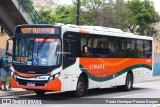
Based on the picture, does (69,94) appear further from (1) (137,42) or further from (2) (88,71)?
(1) (137,42)

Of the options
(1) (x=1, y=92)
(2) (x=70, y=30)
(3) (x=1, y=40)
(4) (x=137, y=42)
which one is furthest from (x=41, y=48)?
(3) (x=1, y=40)

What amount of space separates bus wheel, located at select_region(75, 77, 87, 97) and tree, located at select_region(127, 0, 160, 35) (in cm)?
3941

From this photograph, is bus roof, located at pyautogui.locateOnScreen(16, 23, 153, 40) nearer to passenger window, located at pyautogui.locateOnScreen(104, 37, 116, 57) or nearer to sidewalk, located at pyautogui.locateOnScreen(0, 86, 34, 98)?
passenger window, located at pyautogui.locateOnScreen(104, 37, 116, 57)

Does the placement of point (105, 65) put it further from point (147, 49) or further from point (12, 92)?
point (147, 49)

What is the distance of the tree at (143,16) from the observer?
57656 mm

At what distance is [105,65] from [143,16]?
127 feet

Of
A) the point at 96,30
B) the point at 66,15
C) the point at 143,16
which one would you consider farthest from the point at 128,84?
the point at 66,15

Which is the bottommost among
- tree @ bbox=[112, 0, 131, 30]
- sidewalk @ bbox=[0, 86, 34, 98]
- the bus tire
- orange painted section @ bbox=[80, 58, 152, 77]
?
the bus tire

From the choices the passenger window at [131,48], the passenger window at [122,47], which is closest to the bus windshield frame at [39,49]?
the passenger window at [122,47]

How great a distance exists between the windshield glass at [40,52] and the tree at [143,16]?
41.1m

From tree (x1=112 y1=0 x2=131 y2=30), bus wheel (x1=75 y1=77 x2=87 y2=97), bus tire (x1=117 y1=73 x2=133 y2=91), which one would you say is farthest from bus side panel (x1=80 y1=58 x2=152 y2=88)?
tree (x1=112 y1=0 x2=131 y2=30)

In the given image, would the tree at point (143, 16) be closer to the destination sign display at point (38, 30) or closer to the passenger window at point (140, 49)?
the passenger window at point (140, 49)

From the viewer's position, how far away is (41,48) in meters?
16.5

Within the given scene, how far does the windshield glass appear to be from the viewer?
16.3m
